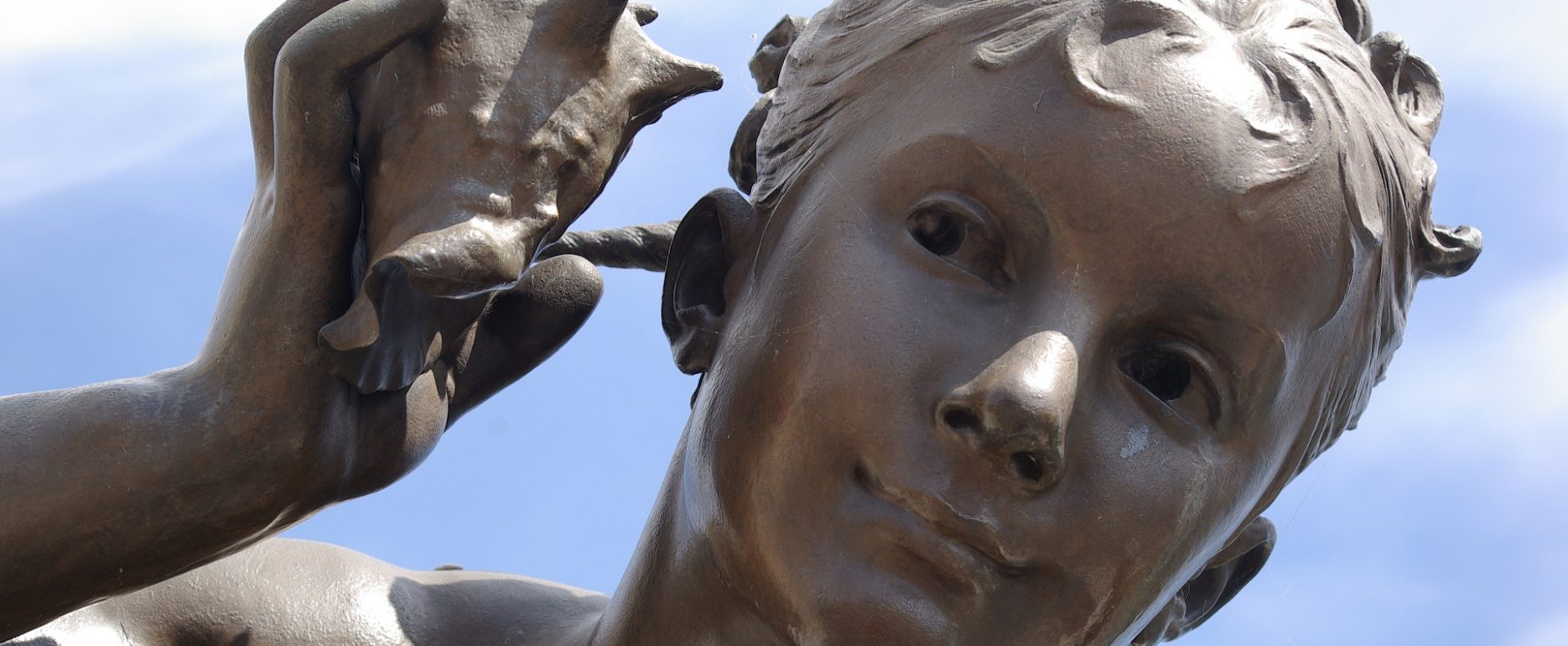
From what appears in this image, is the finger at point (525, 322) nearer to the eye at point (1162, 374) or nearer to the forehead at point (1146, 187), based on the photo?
the forehead at point (1146, 187)

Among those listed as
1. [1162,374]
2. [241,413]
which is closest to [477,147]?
[241,413]

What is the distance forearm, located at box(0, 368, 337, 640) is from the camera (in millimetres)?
3098

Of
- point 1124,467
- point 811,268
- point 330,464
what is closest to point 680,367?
point 811,268

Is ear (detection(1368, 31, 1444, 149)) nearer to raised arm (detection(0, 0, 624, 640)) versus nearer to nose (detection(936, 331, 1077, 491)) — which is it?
nose (detection(936, 331, 1077, 491))

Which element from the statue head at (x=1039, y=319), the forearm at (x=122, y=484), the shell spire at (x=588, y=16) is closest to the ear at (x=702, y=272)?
Result: the statue head at (x=1039, y=319)

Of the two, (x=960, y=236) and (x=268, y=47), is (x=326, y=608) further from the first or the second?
(x=960, y=236)

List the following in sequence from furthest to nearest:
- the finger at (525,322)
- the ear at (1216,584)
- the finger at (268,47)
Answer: the ear at (1216,584)
the finger at (525,322)
the finger at (268,47)

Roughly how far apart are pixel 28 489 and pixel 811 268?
4.34 ft

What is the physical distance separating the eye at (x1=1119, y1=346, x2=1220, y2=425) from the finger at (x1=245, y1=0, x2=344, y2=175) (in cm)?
147

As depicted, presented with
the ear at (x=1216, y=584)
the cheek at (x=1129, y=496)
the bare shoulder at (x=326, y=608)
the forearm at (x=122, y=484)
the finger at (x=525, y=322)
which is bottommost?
the ear at (x=1216, y=584)

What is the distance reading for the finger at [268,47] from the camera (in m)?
3.27

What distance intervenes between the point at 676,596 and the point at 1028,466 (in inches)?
33.4

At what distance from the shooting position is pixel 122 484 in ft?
10.2

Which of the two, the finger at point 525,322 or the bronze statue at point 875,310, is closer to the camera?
the bronze statue at point 875,310
